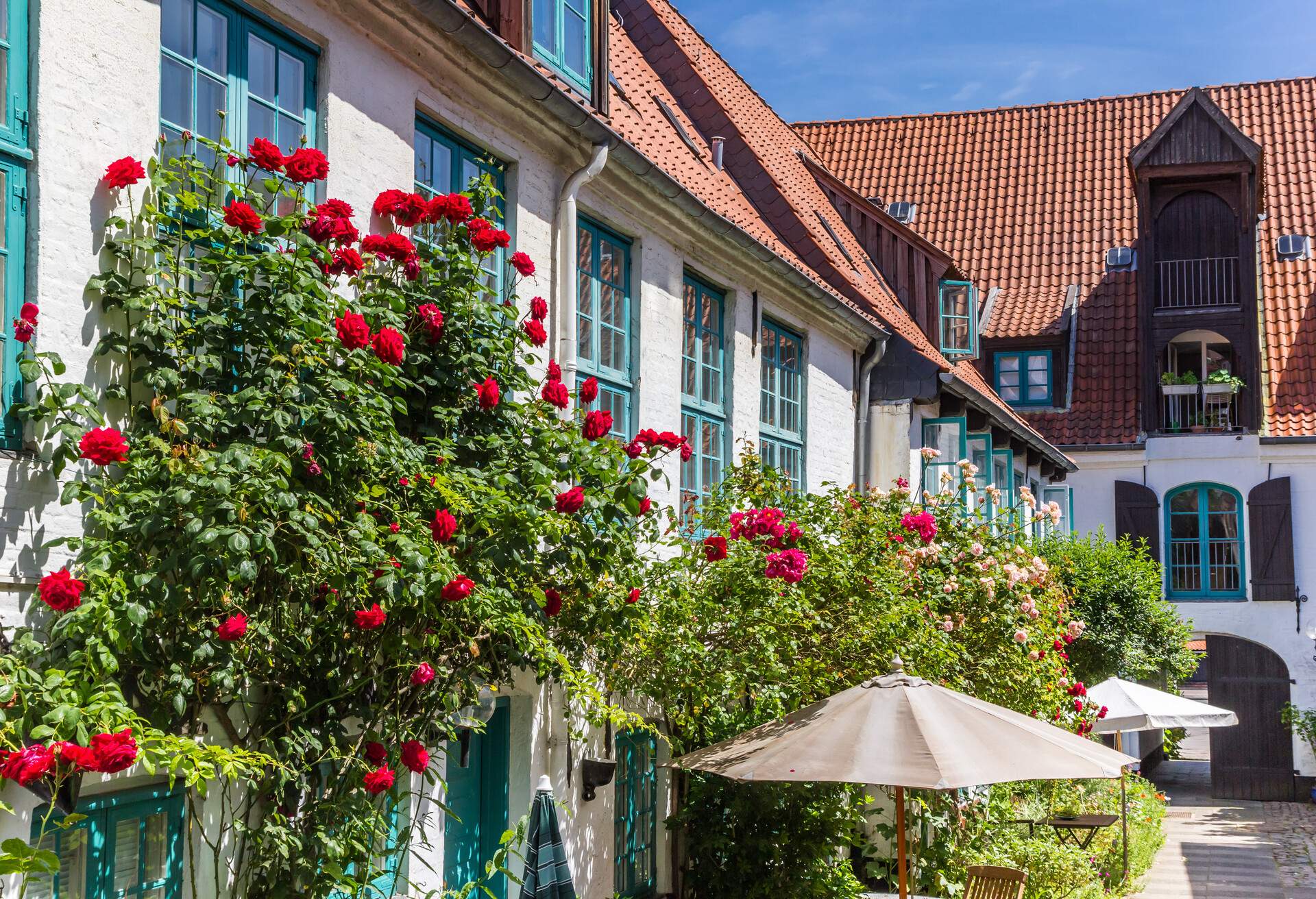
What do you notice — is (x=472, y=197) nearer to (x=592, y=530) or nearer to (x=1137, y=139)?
(x=592, y=530)

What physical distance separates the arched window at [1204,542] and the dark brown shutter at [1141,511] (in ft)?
0.70

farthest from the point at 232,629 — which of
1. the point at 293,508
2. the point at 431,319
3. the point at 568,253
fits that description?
the point at 568,253

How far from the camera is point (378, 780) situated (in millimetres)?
5426

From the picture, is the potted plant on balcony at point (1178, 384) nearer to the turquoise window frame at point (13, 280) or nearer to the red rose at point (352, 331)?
the red rose at point (352, 331)

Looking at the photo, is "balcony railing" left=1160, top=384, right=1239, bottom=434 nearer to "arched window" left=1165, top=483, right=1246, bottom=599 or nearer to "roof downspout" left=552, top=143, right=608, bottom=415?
"arched window" left=1165, top=483, right=1246, bottom=599

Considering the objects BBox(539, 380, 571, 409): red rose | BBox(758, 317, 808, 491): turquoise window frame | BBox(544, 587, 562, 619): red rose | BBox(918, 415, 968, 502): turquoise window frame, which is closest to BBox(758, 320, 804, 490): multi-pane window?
BBox(758, 317, 808, 491): turquoise window frame

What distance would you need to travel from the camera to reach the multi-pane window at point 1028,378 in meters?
26.9

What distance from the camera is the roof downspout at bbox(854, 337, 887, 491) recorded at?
46.3 feet

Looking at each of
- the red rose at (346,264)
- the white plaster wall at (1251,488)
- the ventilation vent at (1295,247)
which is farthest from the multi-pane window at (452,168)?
the ventilation vent at (1295,247)

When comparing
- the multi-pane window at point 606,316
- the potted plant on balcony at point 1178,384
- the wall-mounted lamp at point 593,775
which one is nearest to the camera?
the wall-mounted lamp at point 593,775

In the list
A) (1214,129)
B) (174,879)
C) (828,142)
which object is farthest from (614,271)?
(828,142)

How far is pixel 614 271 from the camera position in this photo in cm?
948

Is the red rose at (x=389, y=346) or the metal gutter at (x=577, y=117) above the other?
the metal gutter at (x=577, y=117)

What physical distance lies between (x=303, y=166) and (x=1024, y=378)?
2338cm
